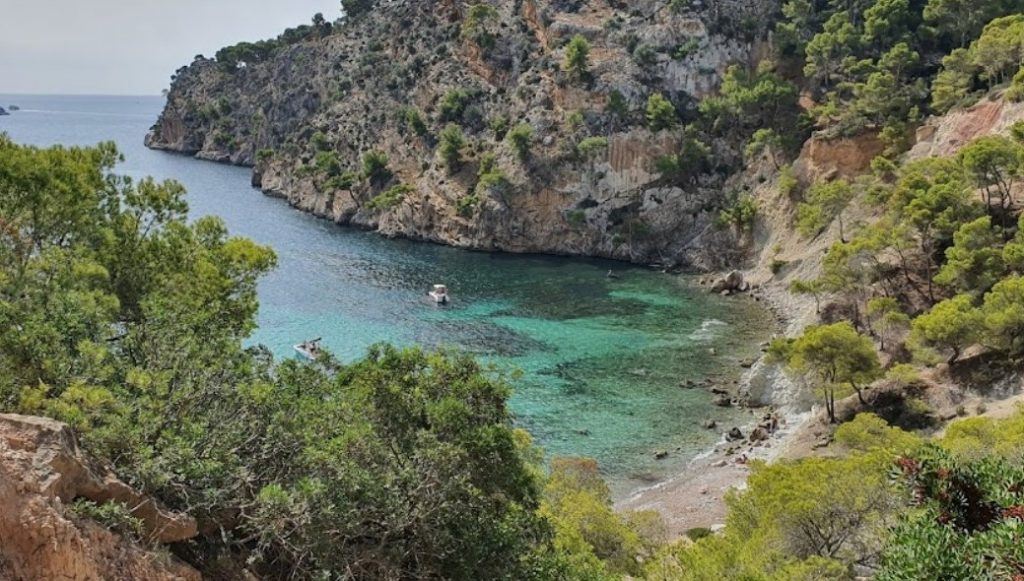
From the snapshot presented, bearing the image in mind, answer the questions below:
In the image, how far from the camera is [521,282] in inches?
2655

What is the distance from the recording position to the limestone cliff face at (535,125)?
253 ft

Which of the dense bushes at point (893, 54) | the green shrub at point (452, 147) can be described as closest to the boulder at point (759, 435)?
the dense bushes at point (893, 54)

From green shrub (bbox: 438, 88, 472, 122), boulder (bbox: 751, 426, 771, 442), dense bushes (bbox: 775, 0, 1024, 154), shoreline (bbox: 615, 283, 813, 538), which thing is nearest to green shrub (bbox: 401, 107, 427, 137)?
green shrub (bbox: 438, 88, 472, 122)

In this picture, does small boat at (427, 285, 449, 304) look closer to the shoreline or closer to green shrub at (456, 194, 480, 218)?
green shrub at (456, 194, 480, 218)

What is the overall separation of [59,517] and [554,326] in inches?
1846

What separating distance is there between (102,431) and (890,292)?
144ft

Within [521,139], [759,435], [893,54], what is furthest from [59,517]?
[893,54]

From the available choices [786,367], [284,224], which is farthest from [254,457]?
[284,224]

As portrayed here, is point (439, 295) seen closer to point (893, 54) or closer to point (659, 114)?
point (659, 114)

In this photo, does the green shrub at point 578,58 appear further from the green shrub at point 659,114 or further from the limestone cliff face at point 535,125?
the green shrub at point 659,114

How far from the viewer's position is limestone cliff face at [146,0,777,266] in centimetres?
7725

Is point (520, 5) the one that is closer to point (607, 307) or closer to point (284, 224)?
point (284, 224)

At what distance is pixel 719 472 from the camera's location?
111 ft

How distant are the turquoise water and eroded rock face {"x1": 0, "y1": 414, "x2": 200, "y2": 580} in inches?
317
